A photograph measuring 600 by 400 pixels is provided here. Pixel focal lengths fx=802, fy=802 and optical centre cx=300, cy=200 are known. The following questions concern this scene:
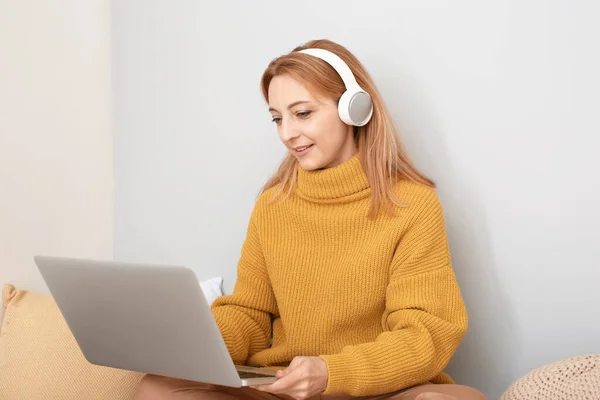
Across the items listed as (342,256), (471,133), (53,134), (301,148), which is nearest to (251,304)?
(342,256)

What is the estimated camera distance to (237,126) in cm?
214

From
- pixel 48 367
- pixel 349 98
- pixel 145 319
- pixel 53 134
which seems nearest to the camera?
pixel 145 319

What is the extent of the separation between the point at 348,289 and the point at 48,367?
2.49 feet

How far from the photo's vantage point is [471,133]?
1748 mm

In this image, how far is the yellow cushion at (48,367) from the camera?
6.04ft

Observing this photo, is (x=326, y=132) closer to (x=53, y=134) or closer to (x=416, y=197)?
(x=416, y=197)

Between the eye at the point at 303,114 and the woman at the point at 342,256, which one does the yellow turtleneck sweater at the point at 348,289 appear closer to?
the woman at the point at 342,256

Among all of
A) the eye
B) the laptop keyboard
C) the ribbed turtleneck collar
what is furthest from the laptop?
the eye

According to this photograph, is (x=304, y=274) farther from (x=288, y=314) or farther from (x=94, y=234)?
(x=94, y=234)

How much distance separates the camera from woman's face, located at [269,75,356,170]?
162cm

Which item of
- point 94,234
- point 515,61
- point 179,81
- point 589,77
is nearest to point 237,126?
point 179,81

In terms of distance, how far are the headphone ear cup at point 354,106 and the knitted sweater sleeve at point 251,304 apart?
0.33 metres

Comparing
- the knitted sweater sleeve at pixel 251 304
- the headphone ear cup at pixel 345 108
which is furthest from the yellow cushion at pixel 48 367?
the headphone ear cup at pixel 345 108

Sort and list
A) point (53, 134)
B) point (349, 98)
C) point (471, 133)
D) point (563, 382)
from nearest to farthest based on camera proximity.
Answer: point (563, 382), point (349, 98), point (471, 133), point (53, 134)
